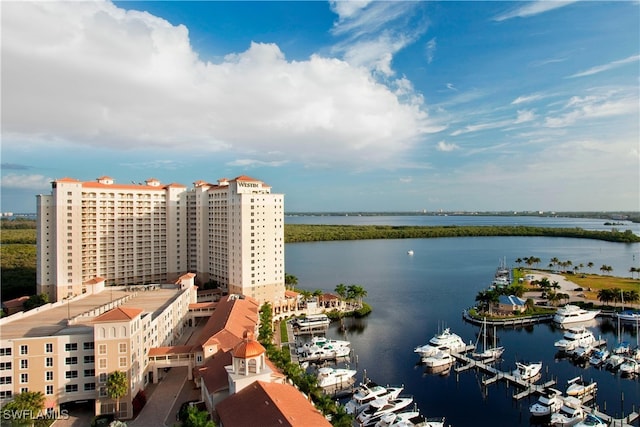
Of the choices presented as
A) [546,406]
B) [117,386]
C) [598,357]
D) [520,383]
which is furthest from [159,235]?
[598,357]

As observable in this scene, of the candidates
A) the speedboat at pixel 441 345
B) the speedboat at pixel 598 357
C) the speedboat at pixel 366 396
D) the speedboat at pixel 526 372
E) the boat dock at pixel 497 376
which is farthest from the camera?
the speedboat at pixel 441 345

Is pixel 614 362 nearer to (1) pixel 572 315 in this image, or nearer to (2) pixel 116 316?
(1) pixel 572 315

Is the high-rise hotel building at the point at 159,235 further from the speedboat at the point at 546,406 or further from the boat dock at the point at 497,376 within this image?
the speedboat at the point at 546,406

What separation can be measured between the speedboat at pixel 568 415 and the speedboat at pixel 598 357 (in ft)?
27.8

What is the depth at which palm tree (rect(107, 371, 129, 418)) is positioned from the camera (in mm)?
18672

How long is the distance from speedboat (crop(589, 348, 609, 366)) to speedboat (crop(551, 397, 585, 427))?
27.8 feet

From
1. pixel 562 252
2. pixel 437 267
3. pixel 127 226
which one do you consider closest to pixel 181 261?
pixel 127 226

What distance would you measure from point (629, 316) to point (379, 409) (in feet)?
99.6

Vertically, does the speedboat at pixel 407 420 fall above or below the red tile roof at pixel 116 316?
below

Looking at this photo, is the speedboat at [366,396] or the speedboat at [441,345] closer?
the speedboat at [366,396]

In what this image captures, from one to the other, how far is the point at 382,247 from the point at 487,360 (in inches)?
3012

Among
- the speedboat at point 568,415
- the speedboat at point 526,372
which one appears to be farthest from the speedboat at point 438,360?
the speedboat at point 568,415

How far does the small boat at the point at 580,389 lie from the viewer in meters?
23.2

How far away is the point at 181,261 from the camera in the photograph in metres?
47.7
